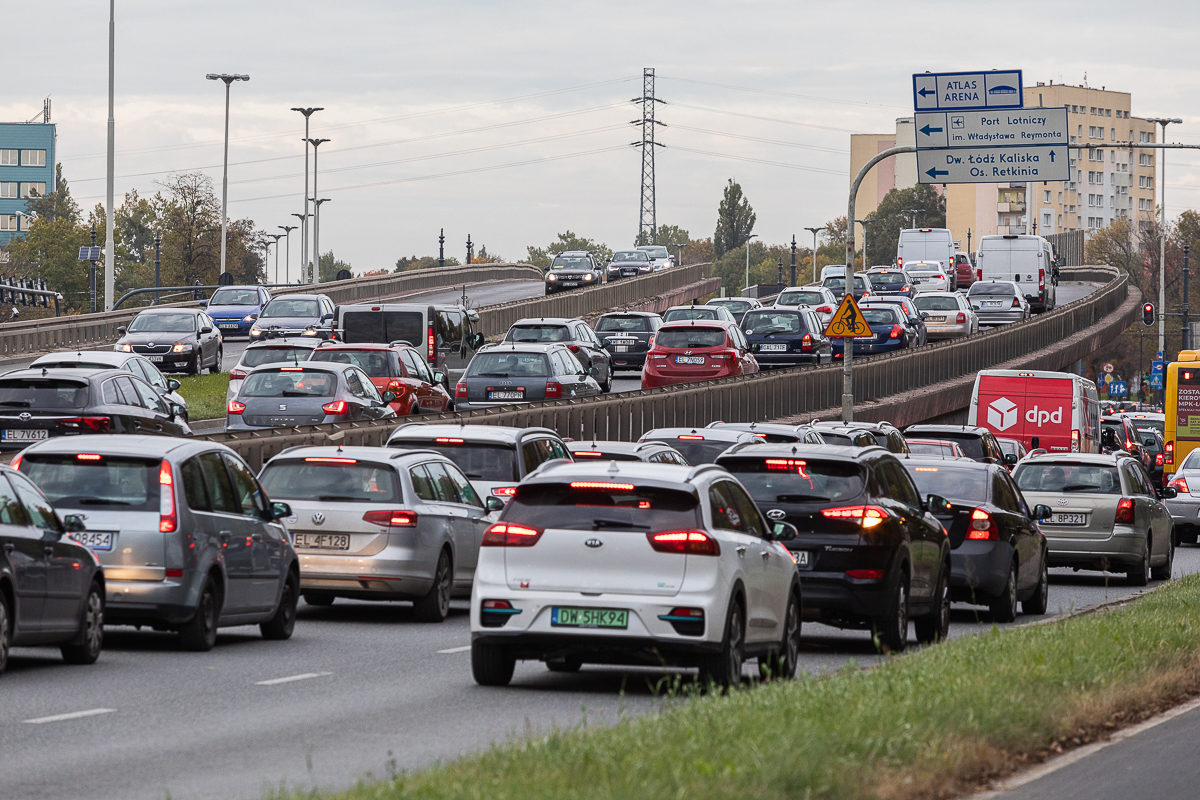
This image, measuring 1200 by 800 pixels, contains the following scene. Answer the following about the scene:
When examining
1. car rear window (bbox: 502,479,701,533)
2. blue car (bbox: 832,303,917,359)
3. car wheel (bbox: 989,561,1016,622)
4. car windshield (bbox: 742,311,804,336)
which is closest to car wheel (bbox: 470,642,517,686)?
car rear window (bbox: 502,479,701,533)

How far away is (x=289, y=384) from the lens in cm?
2831

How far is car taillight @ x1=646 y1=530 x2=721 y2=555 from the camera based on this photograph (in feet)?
38.9

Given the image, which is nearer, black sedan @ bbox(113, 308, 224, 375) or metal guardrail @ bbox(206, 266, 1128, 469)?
metal guardrail @ bbox(206, 266, 1128, 469)

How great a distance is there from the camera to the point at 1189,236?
15588 centimetres

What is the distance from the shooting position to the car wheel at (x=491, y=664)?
1227 cm

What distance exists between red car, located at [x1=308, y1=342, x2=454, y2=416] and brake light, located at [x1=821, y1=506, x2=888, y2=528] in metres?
16.8

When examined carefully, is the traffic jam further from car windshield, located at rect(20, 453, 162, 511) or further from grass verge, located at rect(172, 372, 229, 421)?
grass verge, located at rect(172, 372, 229, 421)

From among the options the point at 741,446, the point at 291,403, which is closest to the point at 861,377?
the point at 291,403

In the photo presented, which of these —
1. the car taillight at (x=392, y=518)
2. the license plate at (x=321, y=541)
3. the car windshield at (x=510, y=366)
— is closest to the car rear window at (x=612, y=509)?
the car taillight at (x=392, y=518)

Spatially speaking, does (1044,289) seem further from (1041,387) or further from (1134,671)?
(1134,671)

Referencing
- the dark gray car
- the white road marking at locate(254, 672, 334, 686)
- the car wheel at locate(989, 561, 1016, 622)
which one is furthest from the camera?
the dark gray car

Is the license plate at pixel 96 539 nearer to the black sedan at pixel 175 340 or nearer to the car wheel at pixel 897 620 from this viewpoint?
the car wheel at pixel 897 620

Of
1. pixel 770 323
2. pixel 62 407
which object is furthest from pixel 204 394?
pixel 62 407

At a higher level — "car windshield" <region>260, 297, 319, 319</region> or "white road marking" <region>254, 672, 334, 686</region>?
"car windshield" <region>260, 297, 319, 319</region>
